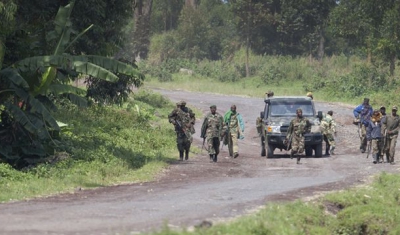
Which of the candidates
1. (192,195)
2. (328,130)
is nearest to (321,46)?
(328,130)

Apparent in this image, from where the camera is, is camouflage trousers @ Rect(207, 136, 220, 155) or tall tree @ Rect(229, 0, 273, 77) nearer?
camouflage trousers @ Rect(207, 136, 220, 155)

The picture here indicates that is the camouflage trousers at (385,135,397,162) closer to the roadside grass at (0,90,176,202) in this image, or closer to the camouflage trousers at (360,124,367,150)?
the camouflage trousers at (360,124,367,150)

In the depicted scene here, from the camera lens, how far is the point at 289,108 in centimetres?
3002

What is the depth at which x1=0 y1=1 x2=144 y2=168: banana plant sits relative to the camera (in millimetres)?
21953

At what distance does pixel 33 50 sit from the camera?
2430 cm

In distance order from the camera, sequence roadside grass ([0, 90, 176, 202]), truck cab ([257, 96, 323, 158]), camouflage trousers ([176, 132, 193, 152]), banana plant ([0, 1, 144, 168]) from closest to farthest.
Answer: roadside grass ([0, 90, 176, 202]) < banana plant ([0, 1, 144, 168]) < camouflage trousers ([176, 132, 193, 152]) < truck cab ([257, 96, 323, 158])

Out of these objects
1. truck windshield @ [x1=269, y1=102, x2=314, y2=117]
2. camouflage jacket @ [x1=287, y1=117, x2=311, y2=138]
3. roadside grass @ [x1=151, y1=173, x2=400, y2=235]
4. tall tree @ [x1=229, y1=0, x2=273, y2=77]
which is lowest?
roadside grass @ [x1=151, y1=173, x2=400, y2=235]

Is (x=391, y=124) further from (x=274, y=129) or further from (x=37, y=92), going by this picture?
(x=37, y=92)

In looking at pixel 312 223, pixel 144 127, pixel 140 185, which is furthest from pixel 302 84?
pixel 312 223

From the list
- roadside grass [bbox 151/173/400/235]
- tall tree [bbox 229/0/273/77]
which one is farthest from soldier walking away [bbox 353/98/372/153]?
tall tree [bbox 229/0/273/77]

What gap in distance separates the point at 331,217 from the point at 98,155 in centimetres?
882

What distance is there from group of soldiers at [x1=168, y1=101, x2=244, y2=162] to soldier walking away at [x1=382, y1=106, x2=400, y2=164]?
4.52 metres

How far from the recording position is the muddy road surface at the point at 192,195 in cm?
1427

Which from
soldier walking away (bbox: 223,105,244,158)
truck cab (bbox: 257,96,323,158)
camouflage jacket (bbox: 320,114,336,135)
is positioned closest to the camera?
truck cab (bbox: 257,96,323,158)
